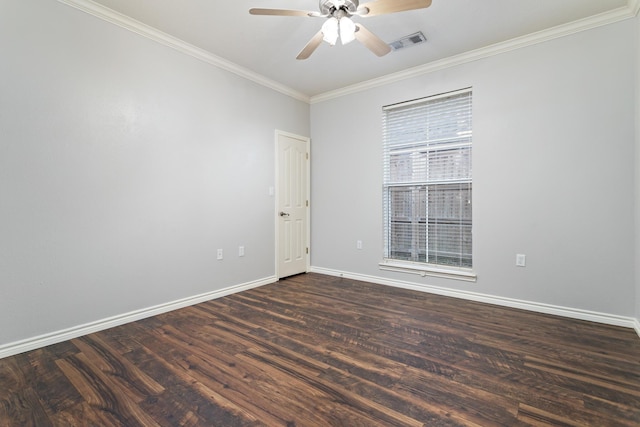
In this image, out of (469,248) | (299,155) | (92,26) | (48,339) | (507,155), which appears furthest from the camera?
(299,155)

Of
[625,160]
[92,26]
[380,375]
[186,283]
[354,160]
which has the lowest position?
[380,375]

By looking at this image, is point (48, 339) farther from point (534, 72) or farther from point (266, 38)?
point (534, 72)

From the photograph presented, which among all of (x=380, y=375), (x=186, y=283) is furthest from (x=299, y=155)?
(x=380, y=375)

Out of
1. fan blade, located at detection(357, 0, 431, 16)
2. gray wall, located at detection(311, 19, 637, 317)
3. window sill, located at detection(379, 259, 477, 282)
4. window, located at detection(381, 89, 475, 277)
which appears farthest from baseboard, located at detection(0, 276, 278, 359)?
fan blade, located at detection(357, 0, 431, 16)

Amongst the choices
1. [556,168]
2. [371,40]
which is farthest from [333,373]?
[556,168]

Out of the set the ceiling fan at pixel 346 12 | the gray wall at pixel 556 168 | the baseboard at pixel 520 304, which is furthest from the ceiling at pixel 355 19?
the baseboard at pixel 520 304

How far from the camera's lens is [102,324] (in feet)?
8.41

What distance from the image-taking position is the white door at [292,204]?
4289 mm

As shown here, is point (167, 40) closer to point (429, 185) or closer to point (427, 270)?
point (429, 185)

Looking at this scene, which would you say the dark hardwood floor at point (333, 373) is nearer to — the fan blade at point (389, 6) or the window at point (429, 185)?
the window at point (429, 185)

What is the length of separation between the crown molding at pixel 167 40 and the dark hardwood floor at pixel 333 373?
8.80 feet

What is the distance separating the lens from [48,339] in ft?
7.50

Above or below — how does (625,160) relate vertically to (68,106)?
below

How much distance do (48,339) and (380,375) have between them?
2497 mm
